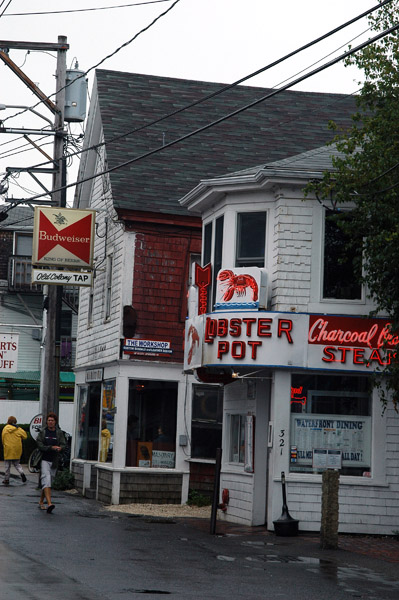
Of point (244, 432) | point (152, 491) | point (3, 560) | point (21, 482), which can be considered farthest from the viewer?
point (21, 482)

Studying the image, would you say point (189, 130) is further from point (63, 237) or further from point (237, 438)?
point (237, 438)

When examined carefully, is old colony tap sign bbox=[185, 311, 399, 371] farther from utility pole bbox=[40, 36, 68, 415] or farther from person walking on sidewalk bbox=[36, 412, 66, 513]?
utility pole bbox=[40, 36, 68, 415]

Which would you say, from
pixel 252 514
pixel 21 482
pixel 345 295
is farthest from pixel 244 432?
pixel 21 482

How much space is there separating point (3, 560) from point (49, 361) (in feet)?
40.7

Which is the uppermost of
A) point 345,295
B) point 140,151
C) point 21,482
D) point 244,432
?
point 140,151

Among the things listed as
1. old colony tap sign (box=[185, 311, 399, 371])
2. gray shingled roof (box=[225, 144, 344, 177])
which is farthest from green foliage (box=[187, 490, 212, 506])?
gray shingled roof (box=[225, 144, 344, 177])

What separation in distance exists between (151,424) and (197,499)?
1.98 meters

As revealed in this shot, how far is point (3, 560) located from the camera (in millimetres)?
11820

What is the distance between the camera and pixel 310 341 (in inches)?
710

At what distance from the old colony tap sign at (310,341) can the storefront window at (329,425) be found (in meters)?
0.46

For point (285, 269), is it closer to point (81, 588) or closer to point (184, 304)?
point (184, 304)

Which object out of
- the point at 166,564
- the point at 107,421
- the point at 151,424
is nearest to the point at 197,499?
the point at 151,424

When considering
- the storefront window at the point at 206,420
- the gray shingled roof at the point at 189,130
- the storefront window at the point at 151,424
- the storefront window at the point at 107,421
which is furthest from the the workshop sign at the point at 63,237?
the storefront window at the point at 206,420

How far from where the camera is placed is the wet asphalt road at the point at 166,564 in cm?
1052
